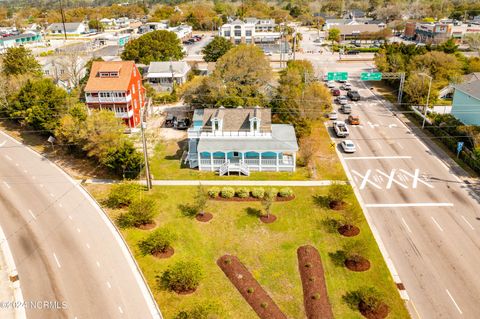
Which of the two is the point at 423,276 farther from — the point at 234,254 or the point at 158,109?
the point at 158,109

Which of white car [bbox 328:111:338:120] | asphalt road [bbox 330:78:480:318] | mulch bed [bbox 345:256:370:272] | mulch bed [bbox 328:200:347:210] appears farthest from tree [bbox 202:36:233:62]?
mulch bed [bbox 345:256:370:272]

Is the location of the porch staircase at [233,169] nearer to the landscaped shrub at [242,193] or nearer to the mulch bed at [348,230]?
the landscaped shrub at [242,193]

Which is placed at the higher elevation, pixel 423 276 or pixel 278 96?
pixel 278 96

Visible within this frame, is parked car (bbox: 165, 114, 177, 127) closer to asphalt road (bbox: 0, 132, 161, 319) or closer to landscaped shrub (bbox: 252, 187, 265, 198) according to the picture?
asphalt road (bbox: 0, 132, 161, 319)

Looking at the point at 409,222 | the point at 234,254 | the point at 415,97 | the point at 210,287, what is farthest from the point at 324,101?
the point at 210,287

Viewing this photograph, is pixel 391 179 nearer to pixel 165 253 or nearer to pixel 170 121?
pixel 165 253

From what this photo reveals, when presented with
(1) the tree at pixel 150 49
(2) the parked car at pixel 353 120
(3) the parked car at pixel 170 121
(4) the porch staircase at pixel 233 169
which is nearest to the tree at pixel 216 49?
(1) the tree at pixel 150 49

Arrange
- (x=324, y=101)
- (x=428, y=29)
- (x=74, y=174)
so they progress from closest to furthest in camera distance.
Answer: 1. (x=74, y=174)
2. (x=324, y=101)
3. (x=428, y=29)
